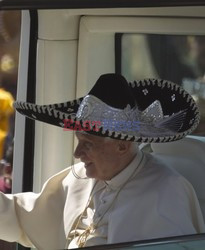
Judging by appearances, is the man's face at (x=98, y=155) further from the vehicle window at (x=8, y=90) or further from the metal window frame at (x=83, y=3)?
the metal window frame at (x=83, y=3)

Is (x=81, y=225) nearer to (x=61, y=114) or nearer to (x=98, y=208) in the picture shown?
(x=98, y=208)

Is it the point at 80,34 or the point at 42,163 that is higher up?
the point at 80,34

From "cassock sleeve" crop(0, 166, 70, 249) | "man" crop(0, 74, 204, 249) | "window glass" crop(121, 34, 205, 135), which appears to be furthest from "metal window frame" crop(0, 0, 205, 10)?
"cassock sleeve" crop(0, 166, 70, 249)

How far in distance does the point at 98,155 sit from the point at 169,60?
605mm

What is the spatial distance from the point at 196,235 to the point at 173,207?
0.59 feet

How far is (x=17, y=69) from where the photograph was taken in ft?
10.3

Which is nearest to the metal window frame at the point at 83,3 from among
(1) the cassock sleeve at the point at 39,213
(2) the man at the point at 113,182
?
(2) the man at the point at 113,182

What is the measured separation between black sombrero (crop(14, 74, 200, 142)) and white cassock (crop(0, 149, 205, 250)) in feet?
0.48

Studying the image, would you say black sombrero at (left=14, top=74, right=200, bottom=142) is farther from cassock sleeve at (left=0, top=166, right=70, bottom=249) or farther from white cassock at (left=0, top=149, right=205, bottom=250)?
cassock sleeve at (left=0, top=166, right=70, bottom=249)

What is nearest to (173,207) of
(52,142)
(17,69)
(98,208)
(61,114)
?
(98,208)

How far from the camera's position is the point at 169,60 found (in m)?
2.99

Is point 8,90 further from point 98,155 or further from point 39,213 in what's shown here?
point 98,155

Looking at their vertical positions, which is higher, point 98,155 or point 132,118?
point 132,118

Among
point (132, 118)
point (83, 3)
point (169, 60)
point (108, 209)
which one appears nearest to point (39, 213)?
point (108, 209)
